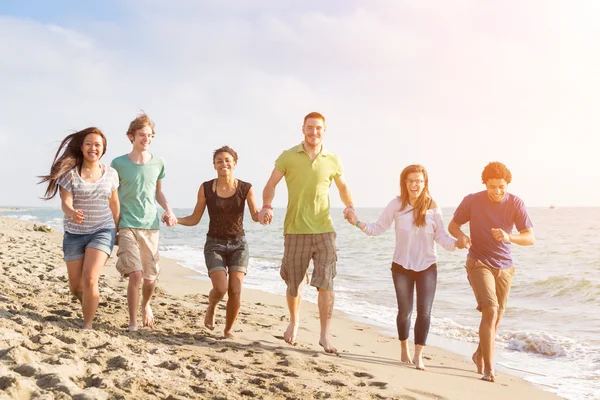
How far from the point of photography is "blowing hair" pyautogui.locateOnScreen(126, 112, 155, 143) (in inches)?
214

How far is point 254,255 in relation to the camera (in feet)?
65.8

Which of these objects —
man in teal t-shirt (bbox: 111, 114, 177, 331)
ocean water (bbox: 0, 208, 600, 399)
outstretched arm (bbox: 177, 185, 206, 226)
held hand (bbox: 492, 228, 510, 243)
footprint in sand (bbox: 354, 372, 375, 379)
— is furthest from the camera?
ocean water (bbox: 0, 208, 600, 399)

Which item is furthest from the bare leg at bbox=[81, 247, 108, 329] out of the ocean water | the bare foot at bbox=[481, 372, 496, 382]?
the ocean water

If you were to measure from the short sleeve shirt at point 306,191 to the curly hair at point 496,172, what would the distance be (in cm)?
150

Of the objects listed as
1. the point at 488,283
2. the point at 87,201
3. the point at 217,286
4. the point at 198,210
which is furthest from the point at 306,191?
the point at 87,201

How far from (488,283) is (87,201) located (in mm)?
3769

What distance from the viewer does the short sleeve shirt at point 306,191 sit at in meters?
5.38

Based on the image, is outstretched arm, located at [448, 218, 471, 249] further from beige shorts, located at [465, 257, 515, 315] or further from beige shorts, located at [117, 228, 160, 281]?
beige shorts, located at [117, 228, 160, 281]

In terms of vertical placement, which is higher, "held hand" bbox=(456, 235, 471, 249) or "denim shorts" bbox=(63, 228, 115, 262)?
"held hand" bbox=(456, 235, 471, 249)

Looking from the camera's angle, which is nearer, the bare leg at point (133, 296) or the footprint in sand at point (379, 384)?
the footprint in sand at point (379, 384)

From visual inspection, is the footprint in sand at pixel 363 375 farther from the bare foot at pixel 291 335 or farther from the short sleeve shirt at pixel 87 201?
the short sleeve shirt at pixel 87 201

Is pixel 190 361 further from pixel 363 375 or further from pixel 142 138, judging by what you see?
pixel 142 138

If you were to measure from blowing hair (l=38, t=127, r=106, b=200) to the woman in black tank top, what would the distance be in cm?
115

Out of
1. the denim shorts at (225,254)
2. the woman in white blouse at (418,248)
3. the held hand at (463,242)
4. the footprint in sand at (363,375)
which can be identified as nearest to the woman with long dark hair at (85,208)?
the denim shorts at (225,254)
